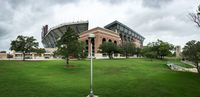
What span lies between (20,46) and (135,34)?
4861 inches

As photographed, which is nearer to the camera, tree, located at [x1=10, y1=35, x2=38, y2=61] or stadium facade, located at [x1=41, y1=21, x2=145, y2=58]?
tree, located at [x1=10, y1=35, x2=38, y2=61]

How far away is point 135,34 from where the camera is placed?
539 ft

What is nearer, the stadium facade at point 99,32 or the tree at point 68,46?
the tree at point 68,46

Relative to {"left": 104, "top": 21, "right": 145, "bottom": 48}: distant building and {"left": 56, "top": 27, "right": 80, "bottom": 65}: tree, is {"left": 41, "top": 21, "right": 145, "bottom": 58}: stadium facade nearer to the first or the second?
{"left": 104, "top": 21, "right": 145, "bottom": 48}: distant building

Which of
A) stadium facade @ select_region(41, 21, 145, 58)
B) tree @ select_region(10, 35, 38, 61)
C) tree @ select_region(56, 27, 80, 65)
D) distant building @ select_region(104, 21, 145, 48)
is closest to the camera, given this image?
tree @ select_region(56, 27, 80, 65)

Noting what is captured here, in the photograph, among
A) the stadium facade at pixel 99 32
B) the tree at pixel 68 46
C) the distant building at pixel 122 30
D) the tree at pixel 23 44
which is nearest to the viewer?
the tree at pixel 68 46

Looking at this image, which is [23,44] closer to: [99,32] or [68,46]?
[68,46]

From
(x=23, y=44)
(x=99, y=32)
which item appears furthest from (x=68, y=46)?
(x=99, y=32)

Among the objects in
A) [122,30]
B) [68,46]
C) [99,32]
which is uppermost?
[122,30]

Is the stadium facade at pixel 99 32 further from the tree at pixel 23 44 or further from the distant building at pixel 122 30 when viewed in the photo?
the tree at pixel 23 44

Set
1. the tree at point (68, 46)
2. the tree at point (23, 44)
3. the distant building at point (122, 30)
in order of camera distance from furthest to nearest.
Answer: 1. the distant building at point (122, 30)
2. the tree at point (23, 44)
3. the tree at point (68, 46)

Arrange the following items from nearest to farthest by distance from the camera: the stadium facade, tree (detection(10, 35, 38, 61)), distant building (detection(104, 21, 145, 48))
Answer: tree (detection(10, 35, 38, 61))
the stadium facade
distant building (detection(104, 21, 145, 48))

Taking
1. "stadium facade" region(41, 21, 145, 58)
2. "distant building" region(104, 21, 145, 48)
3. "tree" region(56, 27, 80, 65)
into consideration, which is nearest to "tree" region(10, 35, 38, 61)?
"tree" region(56, 27, 80, 65)

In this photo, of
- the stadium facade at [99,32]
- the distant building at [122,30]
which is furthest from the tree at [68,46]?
the distant building at [122,30]
